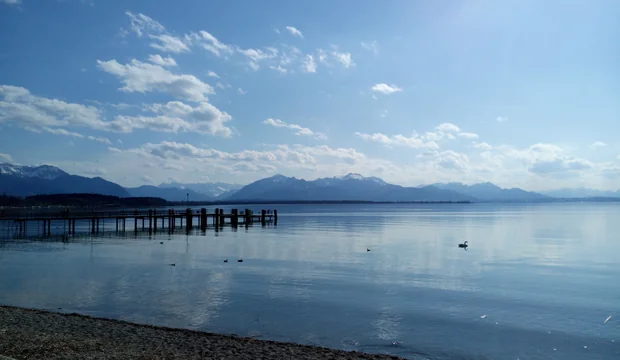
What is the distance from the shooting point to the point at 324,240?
45.1 m

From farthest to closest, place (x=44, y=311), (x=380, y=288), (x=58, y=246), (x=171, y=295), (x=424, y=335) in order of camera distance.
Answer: (x=58, y=246) → (x=380, y=288) → (x=171, y=295) → (x=44, y=311) → (x=424, y=335)

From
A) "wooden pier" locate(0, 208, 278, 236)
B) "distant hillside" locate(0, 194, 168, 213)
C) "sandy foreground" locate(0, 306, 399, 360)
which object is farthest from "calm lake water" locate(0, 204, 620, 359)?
"distant hillside" locate(0, 194, 168, 213)

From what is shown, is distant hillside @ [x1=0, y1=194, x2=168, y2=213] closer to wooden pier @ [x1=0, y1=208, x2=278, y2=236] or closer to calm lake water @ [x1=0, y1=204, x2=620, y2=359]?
wooden pier @ [x1=0, y1=208, x2=278, y2=236]

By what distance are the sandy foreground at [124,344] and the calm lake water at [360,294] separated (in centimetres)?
133

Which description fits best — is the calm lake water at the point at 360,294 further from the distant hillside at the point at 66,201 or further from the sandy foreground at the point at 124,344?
the distant hillside at the point at 66,201

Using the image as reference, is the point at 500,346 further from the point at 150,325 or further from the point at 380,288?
the point at 150,325

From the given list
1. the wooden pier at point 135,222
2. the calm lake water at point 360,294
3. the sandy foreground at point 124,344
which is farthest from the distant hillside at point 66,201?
the sandy foreground at point 124,344

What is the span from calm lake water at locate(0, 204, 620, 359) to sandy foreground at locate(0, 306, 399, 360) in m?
1.33

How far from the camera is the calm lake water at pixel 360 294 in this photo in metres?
14.1

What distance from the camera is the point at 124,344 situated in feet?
38.9

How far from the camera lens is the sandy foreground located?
35.5 ft

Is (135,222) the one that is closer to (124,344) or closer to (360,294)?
(360,294)

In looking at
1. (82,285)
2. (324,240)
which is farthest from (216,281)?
(324,240)

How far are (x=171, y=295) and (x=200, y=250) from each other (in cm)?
1749
